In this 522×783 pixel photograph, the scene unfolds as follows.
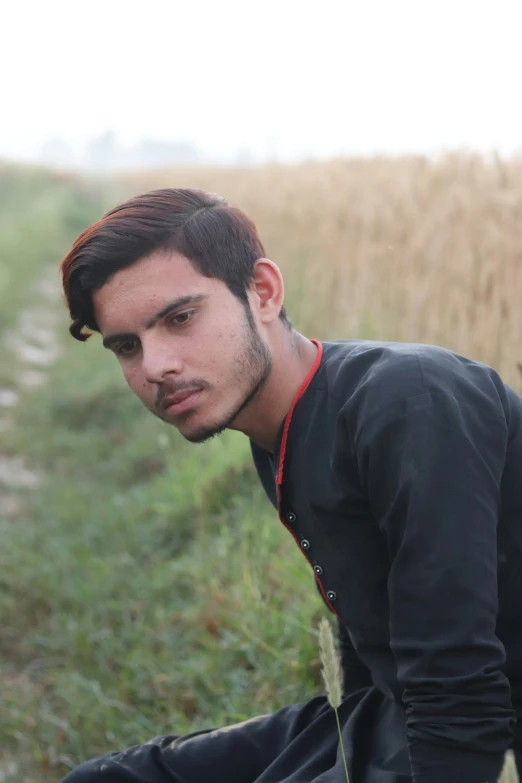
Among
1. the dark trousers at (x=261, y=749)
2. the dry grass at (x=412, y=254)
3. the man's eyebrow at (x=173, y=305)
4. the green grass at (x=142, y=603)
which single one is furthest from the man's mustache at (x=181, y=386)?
the green grass at (x=142, y=603)

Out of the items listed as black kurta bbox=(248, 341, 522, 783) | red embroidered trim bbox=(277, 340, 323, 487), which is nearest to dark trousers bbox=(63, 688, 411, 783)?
black kurta bbox=(248, 341, 522, 783)

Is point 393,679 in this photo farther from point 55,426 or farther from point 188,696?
point 55,426

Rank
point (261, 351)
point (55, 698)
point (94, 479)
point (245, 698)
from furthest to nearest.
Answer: point (94, 479), point (55, 698), point (245, 698), point (261, 351)

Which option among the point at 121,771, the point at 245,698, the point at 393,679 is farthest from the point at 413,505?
the point at 245,698

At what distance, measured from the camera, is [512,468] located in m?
1.45

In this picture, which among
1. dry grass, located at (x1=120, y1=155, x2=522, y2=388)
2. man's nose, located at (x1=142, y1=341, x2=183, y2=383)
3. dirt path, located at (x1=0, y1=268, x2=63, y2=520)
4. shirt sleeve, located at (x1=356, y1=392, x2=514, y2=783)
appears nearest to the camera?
shirt sleeve, located at (x1=356, y1=392, x2=514, y2=783)

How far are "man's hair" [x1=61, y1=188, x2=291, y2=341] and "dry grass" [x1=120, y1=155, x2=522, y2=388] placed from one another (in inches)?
32.0

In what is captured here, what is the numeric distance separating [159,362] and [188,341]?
0.06m

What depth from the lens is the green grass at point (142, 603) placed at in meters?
2.61

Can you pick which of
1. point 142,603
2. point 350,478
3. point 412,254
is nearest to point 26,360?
point 412,254

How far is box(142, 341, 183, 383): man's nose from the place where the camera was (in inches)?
62.7

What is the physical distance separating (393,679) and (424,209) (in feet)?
9.97

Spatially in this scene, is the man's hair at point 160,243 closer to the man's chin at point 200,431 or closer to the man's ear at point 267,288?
the man's ear at point 267,288

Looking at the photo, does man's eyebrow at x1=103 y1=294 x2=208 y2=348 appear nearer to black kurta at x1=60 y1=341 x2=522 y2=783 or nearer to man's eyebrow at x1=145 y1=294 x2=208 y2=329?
man's eyebrow at x1=145 y1=294 x2=208 y2=329
